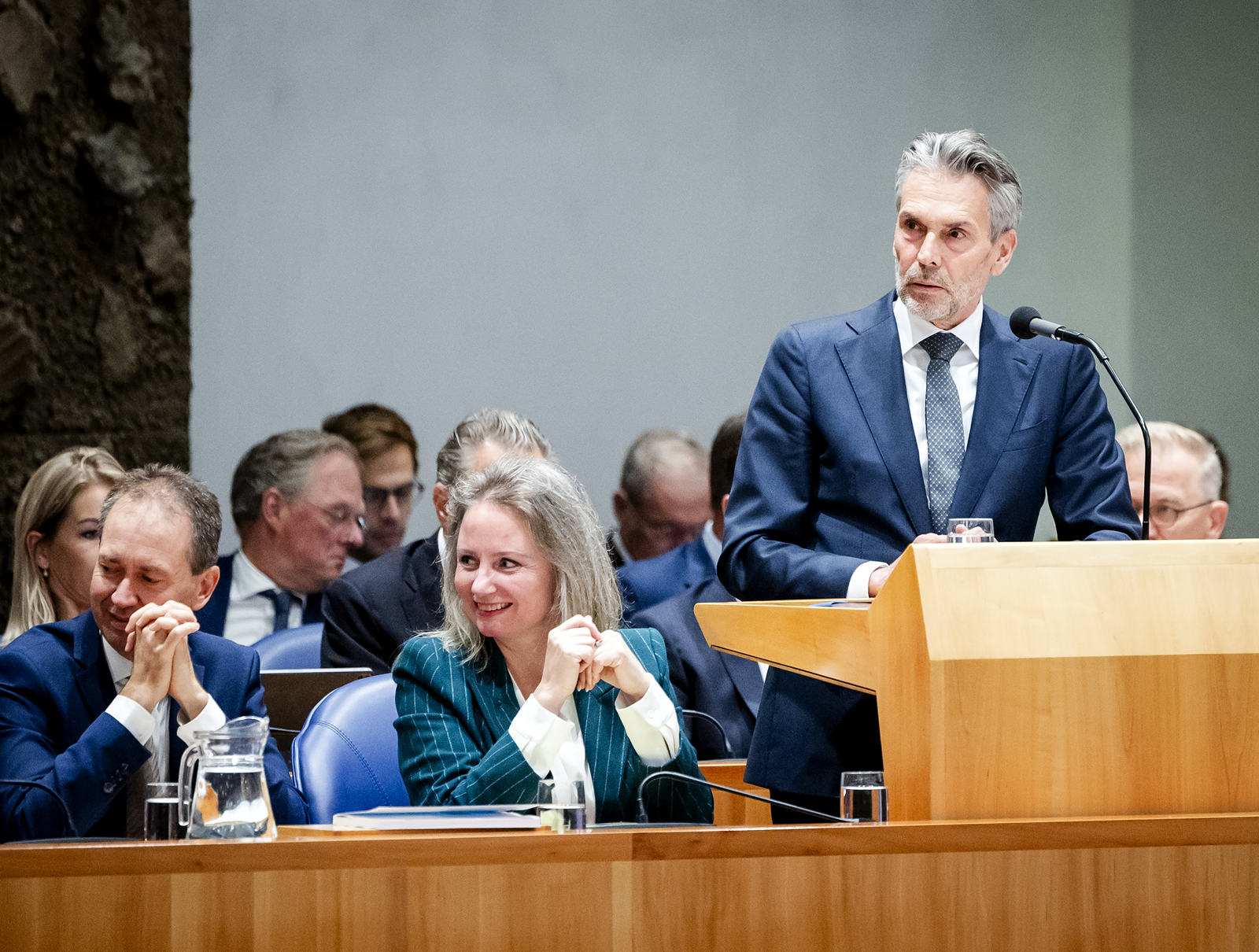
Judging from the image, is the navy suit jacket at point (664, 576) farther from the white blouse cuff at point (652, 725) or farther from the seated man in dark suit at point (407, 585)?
the white blouse cuff at point (652, 725)

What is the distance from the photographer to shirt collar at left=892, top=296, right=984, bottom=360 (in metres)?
1.99

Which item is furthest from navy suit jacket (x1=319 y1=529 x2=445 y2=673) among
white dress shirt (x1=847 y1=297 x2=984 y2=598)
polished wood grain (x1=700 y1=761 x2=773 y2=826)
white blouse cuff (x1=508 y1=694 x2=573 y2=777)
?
white dress shirt (x1=847 y1=297 x2=984 y2=598)

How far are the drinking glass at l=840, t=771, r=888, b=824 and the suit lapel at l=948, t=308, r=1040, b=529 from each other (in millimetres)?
442

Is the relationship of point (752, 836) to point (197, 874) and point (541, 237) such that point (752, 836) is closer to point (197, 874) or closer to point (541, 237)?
point (197, 874)

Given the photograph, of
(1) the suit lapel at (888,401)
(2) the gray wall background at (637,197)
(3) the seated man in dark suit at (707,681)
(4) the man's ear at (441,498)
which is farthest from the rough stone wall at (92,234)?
(1) the suit lapel at (888,401)

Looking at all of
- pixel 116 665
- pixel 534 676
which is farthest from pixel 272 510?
pixel 534 676

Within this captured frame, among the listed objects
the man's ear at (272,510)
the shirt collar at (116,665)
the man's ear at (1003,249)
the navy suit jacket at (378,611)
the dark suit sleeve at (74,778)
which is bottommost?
the dark suit sleeve at (74,778)

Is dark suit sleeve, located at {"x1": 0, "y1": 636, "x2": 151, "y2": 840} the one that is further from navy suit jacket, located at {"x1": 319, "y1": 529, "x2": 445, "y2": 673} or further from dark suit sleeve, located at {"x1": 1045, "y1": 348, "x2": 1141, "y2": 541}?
dark suit sleeve, located at {"x1": 1045, "y1": 348, "x2": 1141, "y2": 541}

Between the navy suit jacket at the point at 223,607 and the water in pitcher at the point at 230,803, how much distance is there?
81.7 inches

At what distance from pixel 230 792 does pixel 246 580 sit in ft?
8.13

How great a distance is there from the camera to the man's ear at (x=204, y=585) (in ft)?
7.56

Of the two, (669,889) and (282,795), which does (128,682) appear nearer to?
(282,795)

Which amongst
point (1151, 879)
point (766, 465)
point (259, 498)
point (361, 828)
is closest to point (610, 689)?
point (766, 465)

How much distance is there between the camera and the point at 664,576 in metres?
3.66
